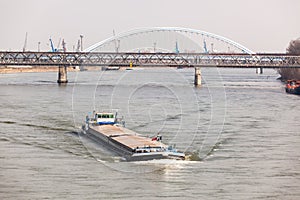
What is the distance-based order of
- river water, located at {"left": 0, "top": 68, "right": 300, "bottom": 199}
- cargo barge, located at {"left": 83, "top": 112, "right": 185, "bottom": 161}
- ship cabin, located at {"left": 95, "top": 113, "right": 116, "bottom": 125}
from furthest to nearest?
1. ship cabin, located at {"left": 95, "top": 113, "right": 116, "bottom": 125}
2. cargo barge, located at {"left": 83, "top": 112, "right": 185, "bottom": 161}
3. river water, located at {"left": 0, "top": 68, "right": 300, "bottom": 199}

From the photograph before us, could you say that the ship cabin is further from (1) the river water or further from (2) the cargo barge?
(1) the river water

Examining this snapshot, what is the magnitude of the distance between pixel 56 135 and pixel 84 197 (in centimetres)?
2504

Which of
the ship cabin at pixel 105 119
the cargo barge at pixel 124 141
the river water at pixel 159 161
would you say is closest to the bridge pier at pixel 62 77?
the river water at pixel 159 161

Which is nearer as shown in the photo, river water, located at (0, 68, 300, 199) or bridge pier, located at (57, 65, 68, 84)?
river water, located at (0, 68, 300, 199)

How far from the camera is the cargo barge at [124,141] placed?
156ft

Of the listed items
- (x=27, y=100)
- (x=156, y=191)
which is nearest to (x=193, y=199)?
(x=156, y=191)

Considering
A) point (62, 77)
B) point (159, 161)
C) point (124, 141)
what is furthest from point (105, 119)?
point (62, 77)

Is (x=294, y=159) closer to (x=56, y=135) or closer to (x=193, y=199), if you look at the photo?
(x=193, y=199)

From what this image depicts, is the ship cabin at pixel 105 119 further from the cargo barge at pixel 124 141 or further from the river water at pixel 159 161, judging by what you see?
the river water at pixel 159 161

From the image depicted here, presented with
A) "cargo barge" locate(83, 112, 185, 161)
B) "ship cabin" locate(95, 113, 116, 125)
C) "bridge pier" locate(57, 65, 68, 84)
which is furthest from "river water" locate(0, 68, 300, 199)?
"bridge pier" locate(57, 65, 68, 84)

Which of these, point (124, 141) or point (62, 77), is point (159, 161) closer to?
point (124, 141)

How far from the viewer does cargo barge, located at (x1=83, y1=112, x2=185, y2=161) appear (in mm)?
47406

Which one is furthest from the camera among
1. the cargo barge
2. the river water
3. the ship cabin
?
the ship cabin

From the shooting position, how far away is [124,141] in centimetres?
5338
